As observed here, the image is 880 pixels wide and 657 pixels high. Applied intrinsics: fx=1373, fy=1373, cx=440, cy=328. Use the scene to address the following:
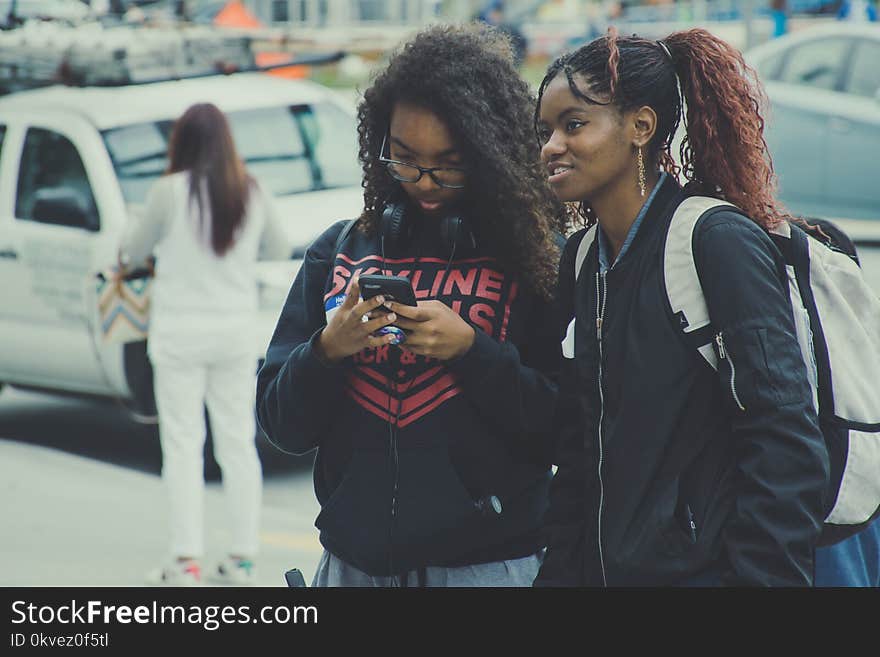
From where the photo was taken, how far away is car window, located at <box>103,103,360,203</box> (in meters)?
7.29

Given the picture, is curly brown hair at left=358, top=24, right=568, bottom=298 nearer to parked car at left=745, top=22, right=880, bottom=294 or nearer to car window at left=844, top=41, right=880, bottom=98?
parked car at left=745, top=22, right=880, bottom=294

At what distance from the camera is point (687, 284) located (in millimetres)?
2119

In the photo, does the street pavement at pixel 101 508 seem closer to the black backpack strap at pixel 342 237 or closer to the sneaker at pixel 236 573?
the sneaker at pixel 236 573

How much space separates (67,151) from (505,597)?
5754 millimetres

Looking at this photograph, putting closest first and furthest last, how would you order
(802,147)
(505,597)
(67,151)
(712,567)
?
(712,567)
(505,597)
(67,151)
(802,147)

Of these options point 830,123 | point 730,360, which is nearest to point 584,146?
point 730,360

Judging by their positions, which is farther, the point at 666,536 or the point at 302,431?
the point at 302,431

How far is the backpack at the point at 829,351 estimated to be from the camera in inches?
83.4

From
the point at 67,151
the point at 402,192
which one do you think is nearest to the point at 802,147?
the point at 67,151

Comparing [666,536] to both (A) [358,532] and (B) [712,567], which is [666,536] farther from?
(A) [358,532]

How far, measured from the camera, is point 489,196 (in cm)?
258

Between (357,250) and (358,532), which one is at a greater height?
(357,250)

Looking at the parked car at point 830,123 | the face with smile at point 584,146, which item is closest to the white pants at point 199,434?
the face with smile at point 584,146

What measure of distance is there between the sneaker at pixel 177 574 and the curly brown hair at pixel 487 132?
324 cm
